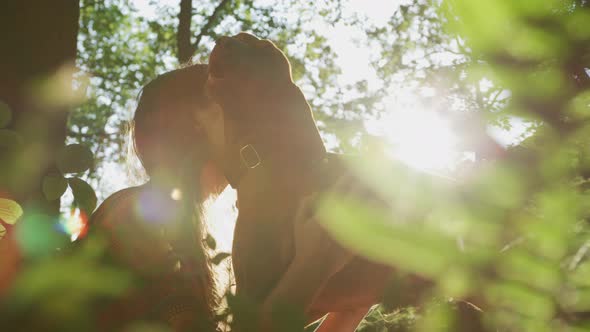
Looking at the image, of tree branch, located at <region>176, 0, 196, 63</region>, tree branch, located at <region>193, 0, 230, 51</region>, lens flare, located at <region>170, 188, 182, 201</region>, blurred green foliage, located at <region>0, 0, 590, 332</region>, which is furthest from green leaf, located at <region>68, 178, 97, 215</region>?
tree branch, located at <region>193, 0, 230, 51</region>

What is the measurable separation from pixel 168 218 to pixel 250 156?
546mm

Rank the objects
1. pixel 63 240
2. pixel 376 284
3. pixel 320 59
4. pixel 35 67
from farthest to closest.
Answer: pixel 320 59 → pixel 35 67 → pixel 376 284 → pixel 63 240

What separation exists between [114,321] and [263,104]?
2.83 ft

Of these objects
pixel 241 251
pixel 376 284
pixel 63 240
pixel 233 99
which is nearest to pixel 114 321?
pixel 63 240

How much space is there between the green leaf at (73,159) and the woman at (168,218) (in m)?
0.12

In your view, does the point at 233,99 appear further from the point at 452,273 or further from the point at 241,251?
the point at 452,273

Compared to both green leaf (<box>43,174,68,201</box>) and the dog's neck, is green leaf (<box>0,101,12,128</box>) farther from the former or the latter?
the dog's neck

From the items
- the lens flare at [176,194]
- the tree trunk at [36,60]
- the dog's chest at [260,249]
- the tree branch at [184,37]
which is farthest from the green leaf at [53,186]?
the tree branch at [184,37]

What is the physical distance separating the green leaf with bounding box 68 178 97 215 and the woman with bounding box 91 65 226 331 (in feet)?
0.15

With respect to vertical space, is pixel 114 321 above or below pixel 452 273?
below

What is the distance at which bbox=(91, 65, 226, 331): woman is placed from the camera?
906 millimetres

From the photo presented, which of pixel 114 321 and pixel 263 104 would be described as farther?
pixel 263 104

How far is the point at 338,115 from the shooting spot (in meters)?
17.6

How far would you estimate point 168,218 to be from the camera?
1241 mm
